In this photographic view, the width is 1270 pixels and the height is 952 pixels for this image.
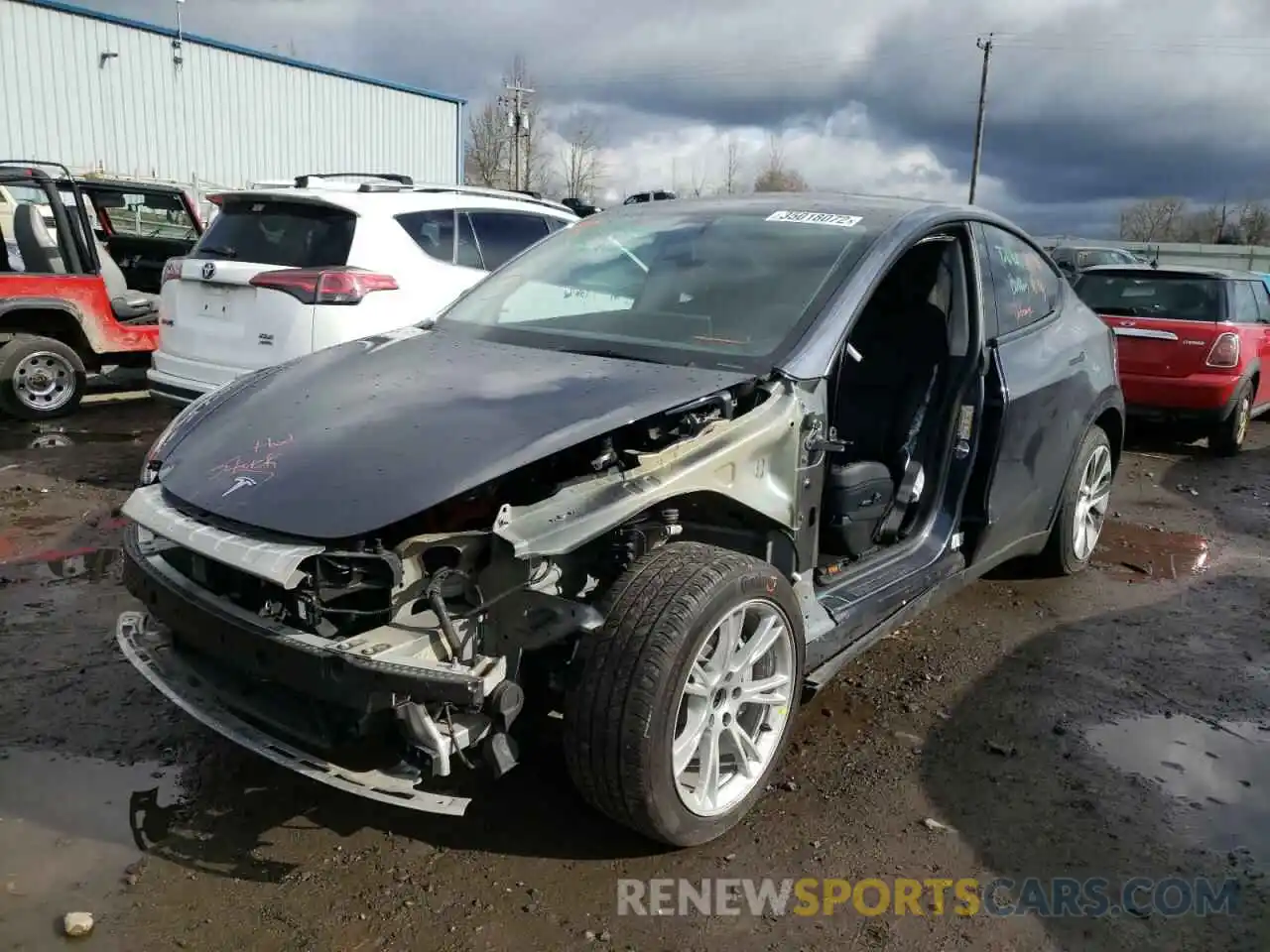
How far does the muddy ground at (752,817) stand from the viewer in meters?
2.51

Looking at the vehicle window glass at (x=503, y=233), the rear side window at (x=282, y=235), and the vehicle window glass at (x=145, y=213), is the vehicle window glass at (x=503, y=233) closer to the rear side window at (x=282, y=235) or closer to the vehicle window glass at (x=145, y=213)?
the rear side window at (x=282, y=235)

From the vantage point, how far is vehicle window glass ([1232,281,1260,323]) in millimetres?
8641

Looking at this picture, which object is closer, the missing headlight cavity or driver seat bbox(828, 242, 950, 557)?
the missing headlight cavity

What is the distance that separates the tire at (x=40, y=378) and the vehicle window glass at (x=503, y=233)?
3.75 m

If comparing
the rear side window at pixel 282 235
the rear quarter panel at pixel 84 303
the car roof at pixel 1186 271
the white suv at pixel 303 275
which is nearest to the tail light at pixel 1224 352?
the car roof at pixel 1186 271

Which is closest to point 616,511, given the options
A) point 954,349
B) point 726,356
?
point 726,356

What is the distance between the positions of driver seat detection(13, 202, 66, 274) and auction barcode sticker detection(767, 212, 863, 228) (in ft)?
22.3

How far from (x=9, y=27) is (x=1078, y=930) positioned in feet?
74.8

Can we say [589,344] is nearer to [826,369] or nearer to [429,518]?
[826,369]

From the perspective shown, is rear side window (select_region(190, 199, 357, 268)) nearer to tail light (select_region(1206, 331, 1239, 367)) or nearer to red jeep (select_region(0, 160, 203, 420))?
red jeep (select_region(0, 160, 203, 420))

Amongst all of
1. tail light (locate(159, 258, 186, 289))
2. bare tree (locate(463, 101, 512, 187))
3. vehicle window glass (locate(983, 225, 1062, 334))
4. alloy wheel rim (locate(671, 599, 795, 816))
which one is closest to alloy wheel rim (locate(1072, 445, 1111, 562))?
vehicle window glass (locate(983, 225, 1062, 334))

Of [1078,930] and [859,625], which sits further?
[859,625]

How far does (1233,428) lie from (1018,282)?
17.4 ft

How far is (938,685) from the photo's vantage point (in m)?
3.90
